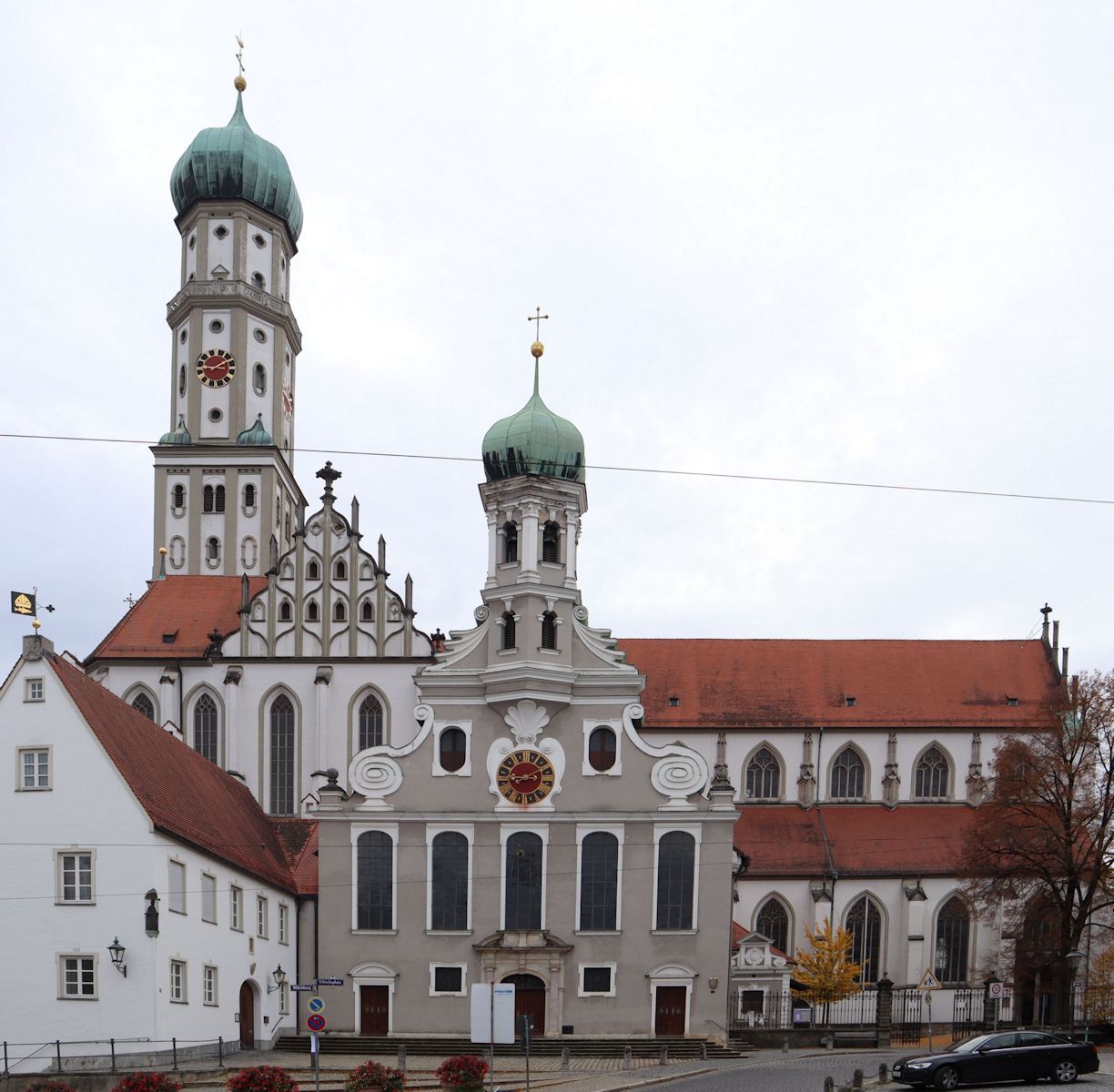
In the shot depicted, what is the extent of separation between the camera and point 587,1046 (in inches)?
1859

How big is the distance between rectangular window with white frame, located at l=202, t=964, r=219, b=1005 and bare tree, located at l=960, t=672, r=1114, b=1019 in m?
25.1

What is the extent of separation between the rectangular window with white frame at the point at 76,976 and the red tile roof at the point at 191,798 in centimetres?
350

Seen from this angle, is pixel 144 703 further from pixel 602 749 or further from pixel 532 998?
pixel 532 998

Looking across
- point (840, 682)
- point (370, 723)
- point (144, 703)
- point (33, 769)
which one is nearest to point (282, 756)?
point (370, 723)

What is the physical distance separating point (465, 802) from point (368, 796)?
10.4 ft

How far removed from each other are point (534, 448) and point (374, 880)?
1572 cm

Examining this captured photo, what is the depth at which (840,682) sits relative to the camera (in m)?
66.6

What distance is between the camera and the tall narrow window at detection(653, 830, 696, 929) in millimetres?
49750

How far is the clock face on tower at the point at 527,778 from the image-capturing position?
166ft

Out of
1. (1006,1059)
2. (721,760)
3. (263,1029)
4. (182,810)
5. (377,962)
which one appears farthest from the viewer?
(721,760)

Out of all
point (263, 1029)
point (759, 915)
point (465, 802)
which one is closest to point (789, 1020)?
point (759, 915)

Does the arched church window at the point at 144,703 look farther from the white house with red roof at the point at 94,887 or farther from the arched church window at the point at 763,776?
the arched church window at the point at 763,776

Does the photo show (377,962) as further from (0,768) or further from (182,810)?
(0,768)

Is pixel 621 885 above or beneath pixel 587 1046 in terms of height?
above
